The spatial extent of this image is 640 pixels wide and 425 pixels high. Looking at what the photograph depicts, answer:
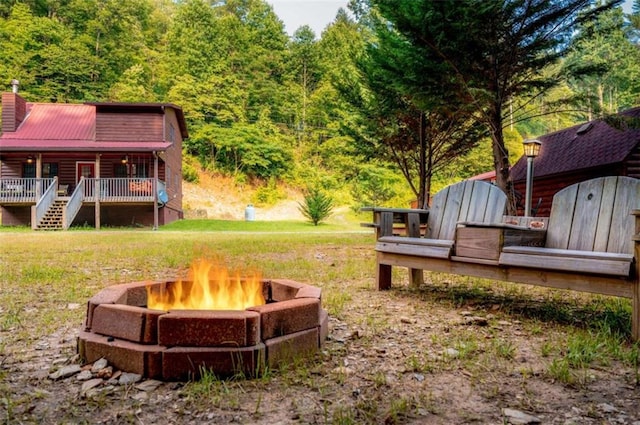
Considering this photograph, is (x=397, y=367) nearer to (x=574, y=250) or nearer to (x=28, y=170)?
(x=574, y=250)

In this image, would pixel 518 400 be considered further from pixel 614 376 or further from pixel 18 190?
pixel 18 190

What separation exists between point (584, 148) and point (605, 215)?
1225cm

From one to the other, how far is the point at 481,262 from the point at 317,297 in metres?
1.42

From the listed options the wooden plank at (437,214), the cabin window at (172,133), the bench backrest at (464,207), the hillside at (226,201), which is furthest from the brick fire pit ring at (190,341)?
the hillside at (226,201)

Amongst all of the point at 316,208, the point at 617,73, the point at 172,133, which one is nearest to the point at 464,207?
the point at 316,208

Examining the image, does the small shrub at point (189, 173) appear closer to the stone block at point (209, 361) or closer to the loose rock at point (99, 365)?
the loose rock at point (99, 365)

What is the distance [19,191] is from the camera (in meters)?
15.8

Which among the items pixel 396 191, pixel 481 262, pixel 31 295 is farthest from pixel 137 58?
pixel 481 262

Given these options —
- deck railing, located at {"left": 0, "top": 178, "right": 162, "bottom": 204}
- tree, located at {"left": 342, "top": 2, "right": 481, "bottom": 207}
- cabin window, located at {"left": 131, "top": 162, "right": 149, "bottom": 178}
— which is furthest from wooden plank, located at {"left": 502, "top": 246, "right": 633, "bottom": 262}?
cabin window, located at {"left": 131, "top": 162, "right": 149, "bottom": 178}

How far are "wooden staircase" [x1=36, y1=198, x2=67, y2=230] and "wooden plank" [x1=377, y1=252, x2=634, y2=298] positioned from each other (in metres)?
15.4

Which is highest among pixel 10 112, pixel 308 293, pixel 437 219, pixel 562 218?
pixel 10 112

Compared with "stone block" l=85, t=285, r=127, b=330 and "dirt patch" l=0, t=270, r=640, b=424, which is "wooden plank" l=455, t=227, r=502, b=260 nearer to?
"dirt patch" l=0, t=270, r=640, b=424

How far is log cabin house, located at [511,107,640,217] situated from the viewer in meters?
11.0

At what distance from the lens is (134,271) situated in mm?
4941
